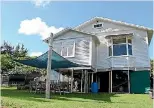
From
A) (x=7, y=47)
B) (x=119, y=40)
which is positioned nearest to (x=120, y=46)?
(x=119, y=40)

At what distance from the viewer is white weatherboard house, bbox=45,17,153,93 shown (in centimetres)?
1934

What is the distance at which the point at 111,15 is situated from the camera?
920 inches

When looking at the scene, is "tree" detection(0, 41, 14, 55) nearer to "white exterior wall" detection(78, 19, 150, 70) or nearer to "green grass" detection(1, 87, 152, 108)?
"white exterior wall" detection(78, 19, 150, 70)

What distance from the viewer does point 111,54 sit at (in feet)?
66.6

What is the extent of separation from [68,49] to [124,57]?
184 inches

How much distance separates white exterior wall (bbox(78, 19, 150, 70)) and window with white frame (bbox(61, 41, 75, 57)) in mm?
2624

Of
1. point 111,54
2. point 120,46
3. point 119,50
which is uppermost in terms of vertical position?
point 120,46

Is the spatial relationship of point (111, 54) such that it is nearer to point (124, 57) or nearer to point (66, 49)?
point (124, 57)

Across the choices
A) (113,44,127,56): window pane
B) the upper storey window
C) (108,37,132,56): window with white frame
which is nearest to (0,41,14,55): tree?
the upper storey window

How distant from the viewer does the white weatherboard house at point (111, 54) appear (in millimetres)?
19344

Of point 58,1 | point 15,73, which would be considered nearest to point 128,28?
point 58,1

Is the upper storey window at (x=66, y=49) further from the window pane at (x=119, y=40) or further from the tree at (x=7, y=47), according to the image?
the tree at (x=7, y=47)

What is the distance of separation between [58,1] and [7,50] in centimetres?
3109

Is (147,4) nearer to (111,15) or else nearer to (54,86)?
(111,15)
